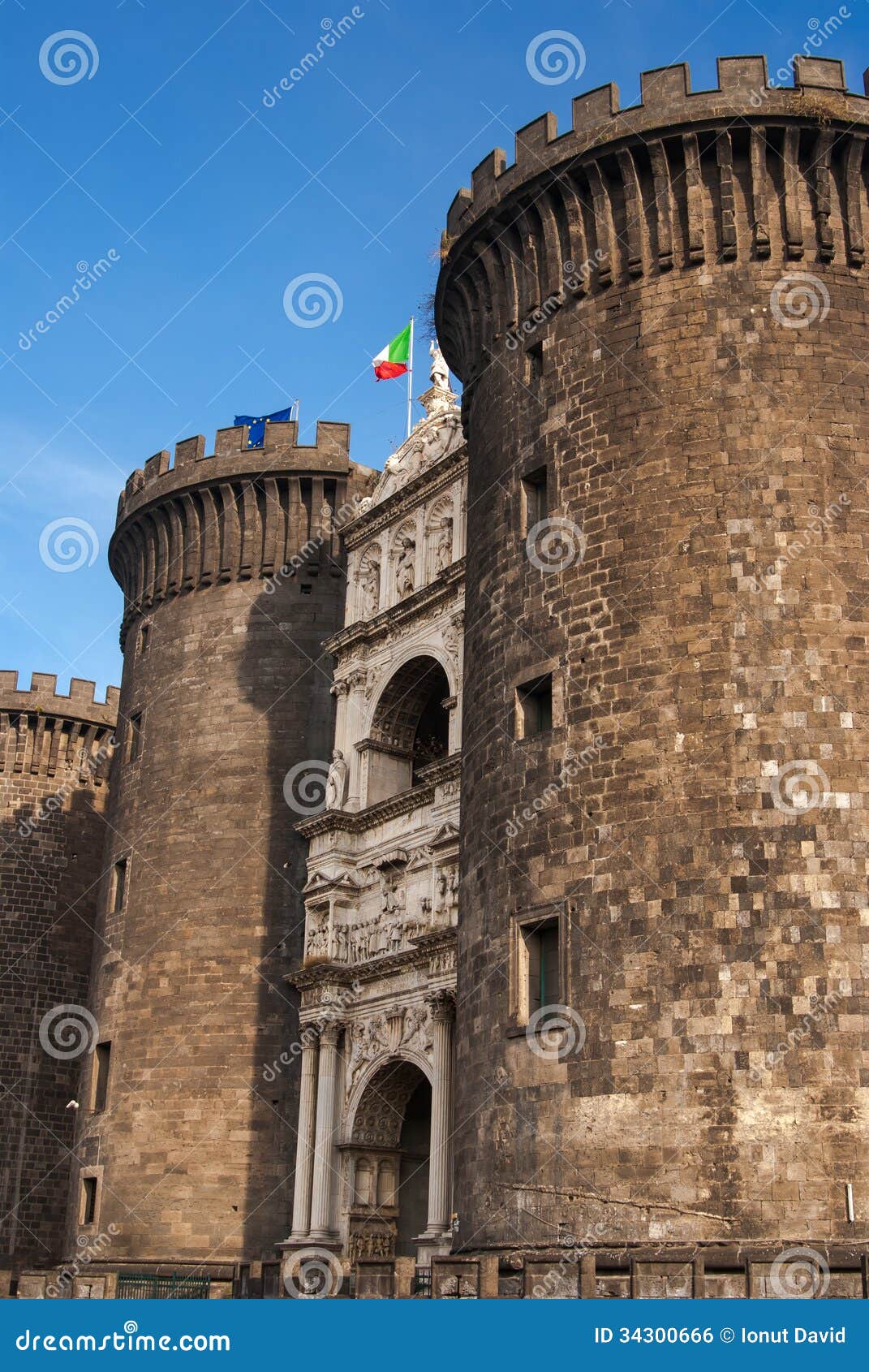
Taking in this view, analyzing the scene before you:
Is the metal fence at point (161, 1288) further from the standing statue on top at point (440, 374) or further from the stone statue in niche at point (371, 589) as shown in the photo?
the standing statue on top at point (440, 374)

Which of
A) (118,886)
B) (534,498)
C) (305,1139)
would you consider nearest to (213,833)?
(118,886)

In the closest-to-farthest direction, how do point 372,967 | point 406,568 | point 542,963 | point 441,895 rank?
point 542,963 < point 441,895 < point 372,967 < point 406,568

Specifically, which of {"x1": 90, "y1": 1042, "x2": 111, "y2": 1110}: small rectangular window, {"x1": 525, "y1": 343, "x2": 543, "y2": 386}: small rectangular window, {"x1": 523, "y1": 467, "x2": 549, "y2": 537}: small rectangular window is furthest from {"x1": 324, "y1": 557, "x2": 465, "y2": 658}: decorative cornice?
{"x1": 90, "y1": 1042, "x2": 111, "y2": 1110}: small rectangular window

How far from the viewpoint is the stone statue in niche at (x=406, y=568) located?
108 feet

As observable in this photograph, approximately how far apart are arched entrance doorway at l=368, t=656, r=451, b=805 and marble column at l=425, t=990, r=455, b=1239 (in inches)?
228

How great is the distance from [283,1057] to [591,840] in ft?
50.7

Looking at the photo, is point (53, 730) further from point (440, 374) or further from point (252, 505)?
point (440, 374)

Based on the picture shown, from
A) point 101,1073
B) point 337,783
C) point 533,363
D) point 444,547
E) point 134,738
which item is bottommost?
point 101,1073

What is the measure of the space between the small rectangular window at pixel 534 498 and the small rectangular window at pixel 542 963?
5.59 metres

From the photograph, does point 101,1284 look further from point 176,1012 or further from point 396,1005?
point 176,1012

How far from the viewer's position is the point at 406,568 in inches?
1305

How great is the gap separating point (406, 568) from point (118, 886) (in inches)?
407

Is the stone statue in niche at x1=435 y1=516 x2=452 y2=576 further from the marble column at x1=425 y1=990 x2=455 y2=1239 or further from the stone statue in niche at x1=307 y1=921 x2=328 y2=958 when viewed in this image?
the marble column at x1=425 y1=990 x2=455 y2=1239

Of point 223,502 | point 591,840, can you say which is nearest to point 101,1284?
point 591,840
